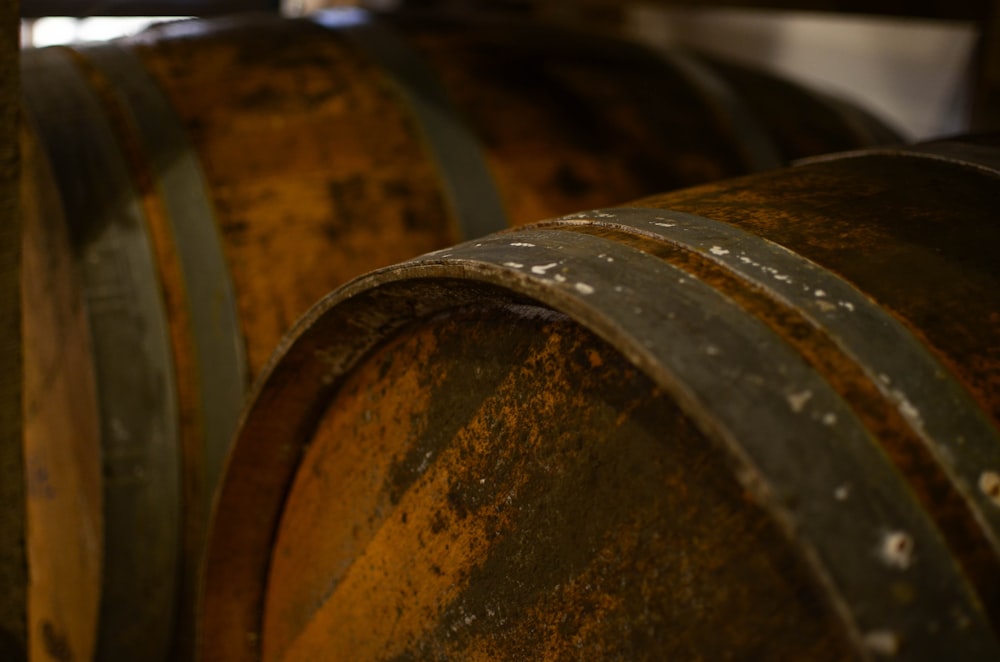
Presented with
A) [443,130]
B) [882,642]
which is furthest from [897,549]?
[443,130]

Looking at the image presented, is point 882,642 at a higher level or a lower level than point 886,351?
lower

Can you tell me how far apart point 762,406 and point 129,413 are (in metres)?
1.39

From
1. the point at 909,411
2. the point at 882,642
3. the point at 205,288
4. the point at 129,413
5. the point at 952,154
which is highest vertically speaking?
the point at 952,154

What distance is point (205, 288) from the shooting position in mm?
1809

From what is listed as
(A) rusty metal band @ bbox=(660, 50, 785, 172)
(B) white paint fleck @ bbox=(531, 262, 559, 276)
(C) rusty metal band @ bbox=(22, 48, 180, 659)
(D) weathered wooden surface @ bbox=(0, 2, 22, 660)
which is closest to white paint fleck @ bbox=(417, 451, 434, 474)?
(B) white paint fleck @ bbox=(531, 262, 559, 276)

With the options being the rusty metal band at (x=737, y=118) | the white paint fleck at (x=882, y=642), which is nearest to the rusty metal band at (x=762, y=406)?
the white paint fleck at (x=882, y=642)

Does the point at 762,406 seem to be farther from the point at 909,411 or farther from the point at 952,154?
the point at 952,154

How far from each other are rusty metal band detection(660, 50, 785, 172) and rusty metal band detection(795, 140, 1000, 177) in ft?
3.27

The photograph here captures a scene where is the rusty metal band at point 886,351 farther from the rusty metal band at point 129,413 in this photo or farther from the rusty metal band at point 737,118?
the rusty metal band at point 737,118

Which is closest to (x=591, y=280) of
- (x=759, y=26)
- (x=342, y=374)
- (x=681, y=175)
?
(x=342, y=374)

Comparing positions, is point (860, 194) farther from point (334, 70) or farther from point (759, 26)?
point (759, 26)

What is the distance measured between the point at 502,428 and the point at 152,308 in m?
1.03

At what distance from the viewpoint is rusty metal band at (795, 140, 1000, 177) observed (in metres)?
1.15

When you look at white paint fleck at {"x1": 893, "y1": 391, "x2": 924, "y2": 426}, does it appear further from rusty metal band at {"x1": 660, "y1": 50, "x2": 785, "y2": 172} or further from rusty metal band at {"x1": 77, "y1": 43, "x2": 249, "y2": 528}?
rusty metal band at {"x1": 660, "y1": 50, "x2": 785, "y2": 172}
